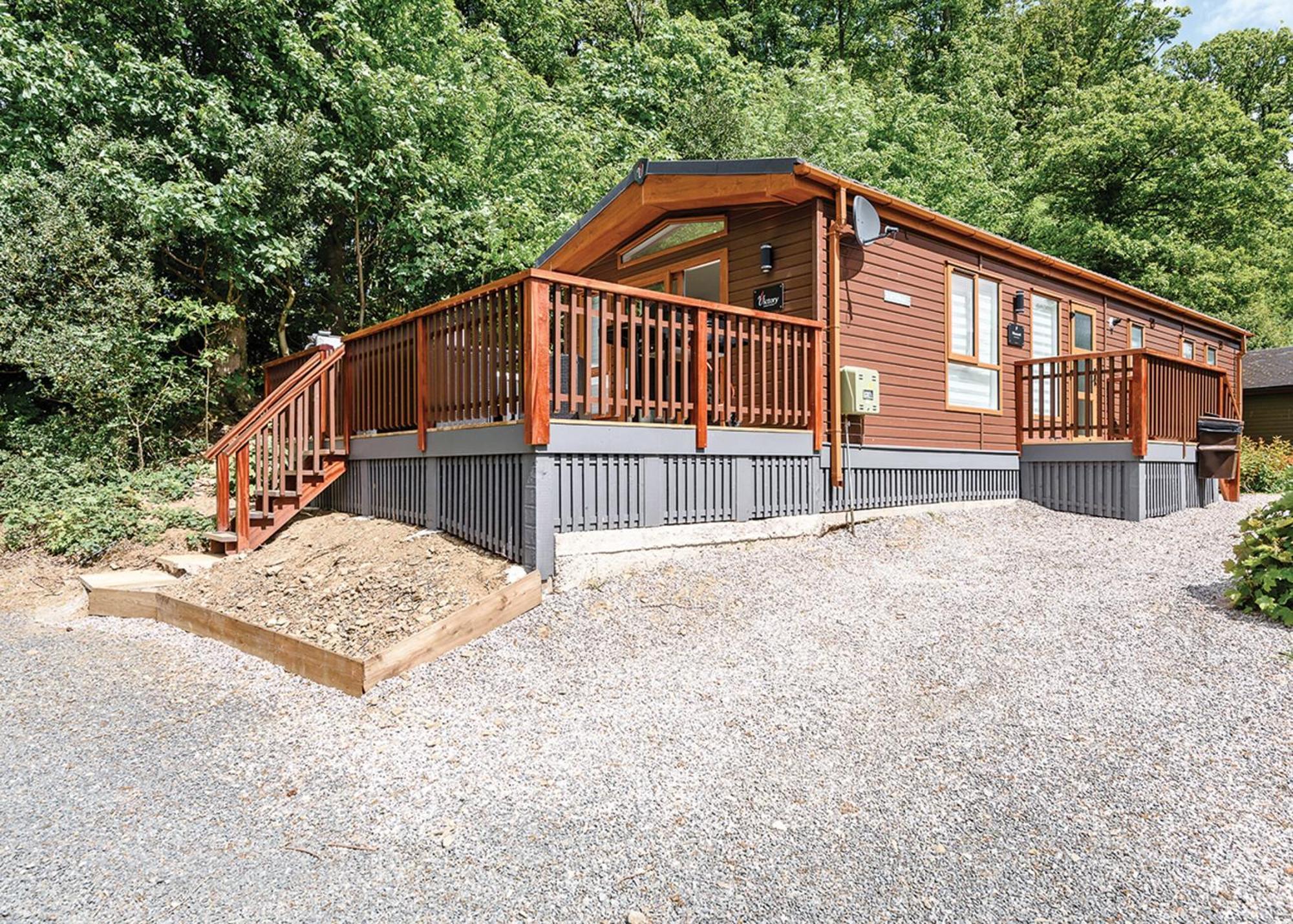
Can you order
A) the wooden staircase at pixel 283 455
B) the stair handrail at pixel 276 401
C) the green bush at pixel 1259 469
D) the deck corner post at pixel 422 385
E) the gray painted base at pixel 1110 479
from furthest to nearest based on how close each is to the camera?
the green bush at pixel 1259 469
the gray painted base at pixel 1110 479
the wooden staircase at pixel 283 455
the stair handrail at pixel 276 401
the deck corner post at pixel 422 385

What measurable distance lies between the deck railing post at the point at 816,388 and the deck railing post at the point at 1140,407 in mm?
4079

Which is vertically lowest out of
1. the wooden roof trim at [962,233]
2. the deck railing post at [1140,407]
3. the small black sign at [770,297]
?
the deck railing post at [1140,407]

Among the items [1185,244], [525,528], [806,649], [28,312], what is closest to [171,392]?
[28,312]

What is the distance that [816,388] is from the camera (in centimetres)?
681

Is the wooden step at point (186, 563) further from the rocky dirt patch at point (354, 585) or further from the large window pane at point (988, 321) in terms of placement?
the large window pane at point (988, 321)

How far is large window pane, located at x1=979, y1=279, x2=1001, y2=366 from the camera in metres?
9.19

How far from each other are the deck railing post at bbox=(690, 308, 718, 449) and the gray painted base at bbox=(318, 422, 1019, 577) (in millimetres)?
94

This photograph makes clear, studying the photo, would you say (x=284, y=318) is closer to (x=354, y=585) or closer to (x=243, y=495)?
(x=243, y=495)

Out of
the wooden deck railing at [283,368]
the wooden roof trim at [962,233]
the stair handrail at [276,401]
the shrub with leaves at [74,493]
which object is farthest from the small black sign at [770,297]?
the shrub with leaves at [74,493]

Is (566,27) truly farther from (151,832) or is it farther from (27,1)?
(151,832)

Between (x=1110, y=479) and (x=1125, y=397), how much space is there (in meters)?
0.96

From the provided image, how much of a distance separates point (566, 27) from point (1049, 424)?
17.9m

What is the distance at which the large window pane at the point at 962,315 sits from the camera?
888cm

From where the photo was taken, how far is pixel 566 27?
20.8 meters
